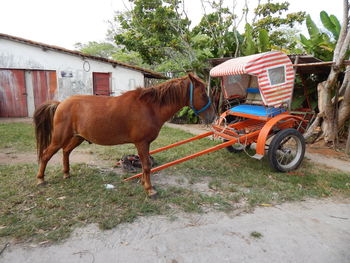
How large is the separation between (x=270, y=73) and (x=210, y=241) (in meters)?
2.99

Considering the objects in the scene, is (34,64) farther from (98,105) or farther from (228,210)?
(228,210)

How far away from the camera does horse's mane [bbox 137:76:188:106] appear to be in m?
3.15

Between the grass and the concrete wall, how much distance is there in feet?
24.4

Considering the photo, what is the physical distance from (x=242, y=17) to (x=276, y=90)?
6.65m

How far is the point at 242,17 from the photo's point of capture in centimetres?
912

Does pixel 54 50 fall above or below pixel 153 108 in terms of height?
above

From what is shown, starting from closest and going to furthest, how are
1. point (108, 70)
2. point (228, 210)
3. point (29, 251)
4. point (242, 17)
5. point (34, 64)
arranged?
point (29, 251)
point (228, 210)
point (242, 17)
point (34, 64)
point (108, 70)

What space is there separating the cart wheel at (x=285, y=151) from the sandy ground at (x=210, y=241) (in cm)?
128

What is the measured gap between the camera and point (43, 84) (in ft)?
34.8

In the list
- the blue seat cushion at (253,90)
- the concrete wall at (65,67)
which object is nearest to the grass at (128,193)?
the blue seat cushion at (253,90)

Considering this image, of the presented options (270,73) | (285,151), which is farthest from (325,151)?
(270,73)

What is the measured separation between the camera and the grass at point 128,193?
253 centimetres

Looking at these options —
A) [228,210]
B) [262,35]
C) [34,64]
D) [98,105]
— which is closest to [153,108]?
[98,105]

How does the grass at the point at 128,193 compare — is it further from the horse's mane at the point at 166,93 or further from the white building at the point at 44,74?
the white building at the point at 44,74
